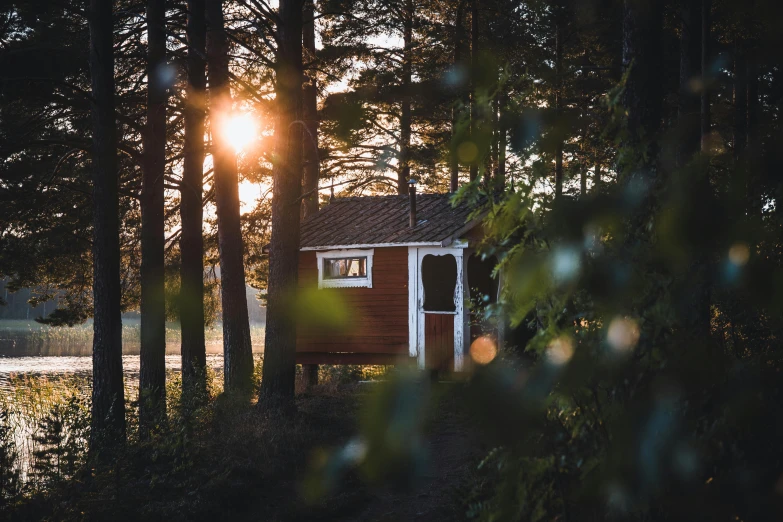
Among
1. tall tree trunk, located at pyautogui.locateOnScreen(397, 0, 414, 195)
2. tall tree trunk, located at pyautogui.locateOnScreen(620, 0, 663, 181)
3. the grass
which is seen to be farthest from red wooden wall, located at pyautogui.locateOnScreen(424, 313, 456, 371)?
the grass

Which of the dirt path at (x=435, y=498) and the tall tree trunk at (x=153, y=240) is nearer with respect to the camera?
the dirt path at (x=435, y=498)

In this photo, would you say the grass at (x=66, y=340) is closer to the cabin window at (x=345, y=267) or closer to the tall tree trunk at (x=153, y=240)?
the cabin window at (x=345, y=267)

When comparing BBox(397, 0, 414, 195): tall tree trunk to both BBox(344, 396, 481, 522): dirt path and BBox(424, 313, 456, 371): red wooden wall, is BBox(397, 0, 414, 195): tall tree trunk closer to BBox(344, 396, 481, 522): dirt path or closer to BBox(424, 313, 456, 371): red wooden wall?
BBox(424, 313, 456, 371): red wooden wall

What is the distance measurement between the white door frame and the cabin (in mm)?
21

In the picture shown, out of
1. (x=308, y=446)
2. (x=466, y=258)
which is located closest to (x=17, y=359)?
(x=466, y=258)

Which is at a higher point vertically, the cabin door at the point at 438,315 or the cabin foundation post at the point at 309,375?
the cabin door at the point at 438,315

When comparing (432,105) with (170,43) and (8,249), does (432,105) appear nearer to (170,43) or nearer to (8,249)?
(170,43)

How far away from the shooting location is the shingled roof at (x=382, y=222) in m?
15.7

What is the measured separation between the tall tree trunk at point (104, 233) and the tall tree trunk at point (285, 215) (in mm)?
2564

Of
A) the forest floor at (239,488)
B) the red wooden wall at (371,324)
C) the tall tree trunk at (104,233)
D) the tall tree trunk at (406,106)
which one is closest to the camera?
the forest floor at (239,488)

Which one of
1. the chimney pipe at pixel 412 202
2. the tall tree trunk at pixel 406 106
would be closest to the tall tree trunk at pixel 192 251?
the chimney pipe at pixel 412 202

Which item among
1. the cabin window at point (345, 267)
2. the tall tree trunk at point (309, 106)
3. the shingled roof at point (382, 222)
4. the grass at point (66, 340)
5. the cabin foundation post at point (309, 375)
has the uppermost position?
the tall tree trunk at point (309, 106)

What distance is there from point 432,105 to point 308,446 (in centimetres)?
1208

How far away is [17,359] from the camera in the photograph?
30.3 metres
